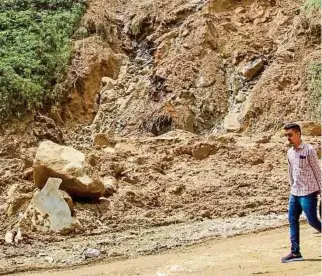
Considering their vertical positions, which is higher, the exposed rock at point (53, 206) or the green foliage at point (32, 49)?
the green foliage at point (32, 49)

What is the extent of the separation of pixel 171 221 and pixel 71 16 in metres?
9.92

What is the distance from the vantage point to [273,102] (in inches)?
472

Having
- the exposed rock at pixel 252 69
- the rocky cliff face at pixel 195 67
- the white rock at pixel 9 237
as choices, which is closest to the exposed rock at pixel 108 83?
the rocky cliff face at pixel 195 67

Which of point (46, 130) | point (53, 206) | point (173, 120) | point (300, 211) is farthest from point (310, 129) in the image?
point (300, 211)

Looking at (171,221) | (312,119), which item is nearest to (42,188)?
(171,221)

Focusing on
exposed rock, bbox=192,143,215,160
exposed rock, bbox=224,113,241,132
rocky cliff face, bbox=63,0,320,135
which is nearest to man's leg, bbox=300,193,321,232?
exposed rock, bbox=192,143,215,160

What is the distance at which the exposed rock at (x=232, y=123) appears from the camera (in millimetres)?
12023

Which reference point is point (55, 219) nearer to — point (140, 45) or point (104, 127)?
point (104, 127)

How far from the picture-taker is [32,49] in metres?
14.6

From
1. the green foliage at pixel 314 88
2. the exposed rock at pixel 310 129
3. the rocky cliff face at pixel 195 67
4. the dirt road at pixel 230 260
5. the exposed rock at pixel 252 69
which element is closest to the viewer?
the dirt road at pixel 230 260

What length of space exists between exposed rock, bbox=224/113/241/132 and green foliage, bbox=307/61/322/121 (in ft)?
4.93

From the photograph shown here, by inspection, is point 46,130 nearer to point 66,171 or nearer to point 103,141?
point 103,141

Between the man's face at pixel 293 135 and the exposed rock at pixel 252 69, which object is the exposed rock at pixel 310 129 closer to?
the exposed rock at pixel 252 69

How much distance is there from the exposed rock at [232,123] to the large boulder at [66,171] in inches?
179
